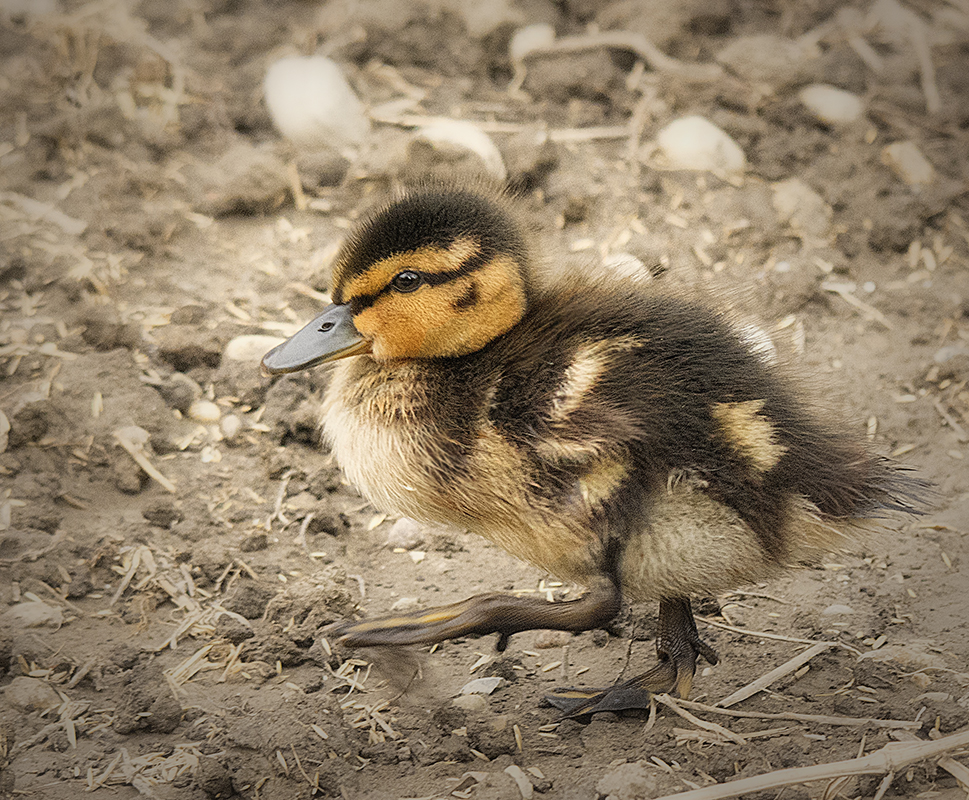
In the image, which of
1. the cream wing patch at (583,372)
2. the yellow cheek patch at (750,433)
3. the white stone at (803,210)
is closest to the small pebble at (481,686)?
the cream wing patch at (583,372)

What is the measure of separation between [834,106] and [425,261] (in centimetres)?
258

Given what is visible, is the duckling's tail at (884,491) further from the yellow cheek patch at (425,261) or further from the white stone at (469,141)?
the white stone at (469,141)

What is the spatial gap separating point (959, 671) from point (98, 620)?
1.96 m

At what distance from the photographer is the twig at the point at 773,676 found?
2354 millimetres

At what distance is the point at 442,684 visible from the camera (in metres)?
2.43

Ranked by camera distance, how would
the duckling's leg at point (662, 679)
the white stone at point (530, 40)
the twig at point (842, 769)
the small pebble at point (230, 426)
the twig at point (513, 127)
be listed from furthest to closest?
the white stone at point (530, 40)
the twig at point (513, 127)
the small pebble at point (230, 426)
the duckling's leg at point (662, 679)
the twig at point (842, 769)

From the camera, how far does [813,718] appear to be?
2244mm

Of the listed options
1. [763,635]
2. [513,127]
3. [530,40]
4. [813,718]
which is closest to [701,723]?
[813,718]

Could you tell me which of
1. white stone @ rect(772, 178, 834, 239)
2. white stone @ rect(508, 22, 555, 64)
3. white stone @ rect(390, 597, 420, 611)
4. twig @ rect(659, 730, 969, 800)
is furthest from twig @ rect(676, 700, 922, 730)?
white stone @ rect(508, 22, 555, 64)

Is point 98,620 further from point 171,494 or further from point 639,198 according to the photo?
point 639,198

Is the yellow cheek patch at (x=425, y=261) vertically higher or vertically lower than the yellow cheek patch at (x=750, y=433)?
higher

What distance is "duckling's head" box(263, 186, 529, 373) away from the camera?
221cm

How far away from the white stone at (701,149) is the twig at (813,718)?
2.26m

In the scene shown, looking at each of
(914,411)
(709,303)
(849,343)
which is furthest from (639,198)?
(709,303)
